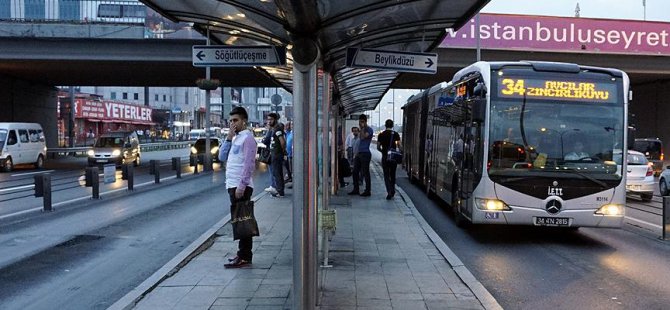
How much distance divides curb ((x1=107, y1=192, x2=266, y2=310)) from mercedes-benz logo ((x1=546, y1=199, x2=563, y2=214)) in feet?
17.1

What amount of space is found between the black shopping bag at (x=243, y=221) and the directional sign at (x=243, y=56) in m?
2.02

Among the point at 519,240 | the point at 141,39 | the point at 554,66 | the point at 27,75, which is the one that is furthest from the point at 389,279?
the point at 27,75

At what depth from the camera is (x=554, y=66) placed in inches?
385

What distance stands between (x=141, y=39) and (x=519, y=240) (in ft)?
67.6

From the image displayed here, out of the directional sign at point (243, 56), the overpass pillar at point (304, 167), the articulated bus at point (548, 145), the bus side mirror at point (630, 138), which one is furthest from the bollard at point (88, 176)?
the bus side mirror at point (630, 138)

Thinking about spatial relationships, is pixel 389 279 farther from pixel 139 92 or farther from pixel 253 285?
pixel 139 92

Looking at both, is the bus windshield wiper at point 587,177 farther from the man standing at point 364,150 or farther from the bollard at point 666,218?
the man standing at point 364,150

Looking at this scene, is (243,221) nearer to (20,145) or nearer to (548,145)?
(548,145)

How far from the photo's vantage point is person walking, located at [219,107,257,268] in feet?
23.5

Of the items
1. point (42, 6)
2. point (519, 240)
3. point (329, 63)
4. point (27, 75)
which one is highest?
point (42, 6)

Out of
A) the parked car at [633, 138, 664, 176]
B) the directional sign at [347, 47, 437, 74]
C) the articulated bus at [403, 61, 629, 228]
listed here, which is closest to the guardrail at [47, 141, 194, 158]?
the parked car at [633, 138, 664, 176]

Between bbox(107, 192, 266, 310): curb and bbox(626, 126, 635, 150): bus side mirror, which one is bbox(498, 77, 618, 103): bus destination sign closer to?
bbox(626, 126, 635, 150): bus side mirror

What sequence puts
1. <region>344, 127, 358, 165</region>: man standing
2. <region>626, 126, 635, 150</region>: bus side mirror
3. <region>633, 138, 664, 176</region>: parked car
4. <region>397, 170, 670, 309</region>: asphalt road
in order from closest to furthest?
1. <region>397, 170, 670, 309</region>: asphalt road
2. <region>626, 126, 635, 150</region>: bus side mirror
3. <region>344, 127, 358, 165</region>: man standing
4. <region>633, 138, 664, 176</region>: parked car

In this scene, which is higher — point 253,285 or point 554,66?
point 554,66
